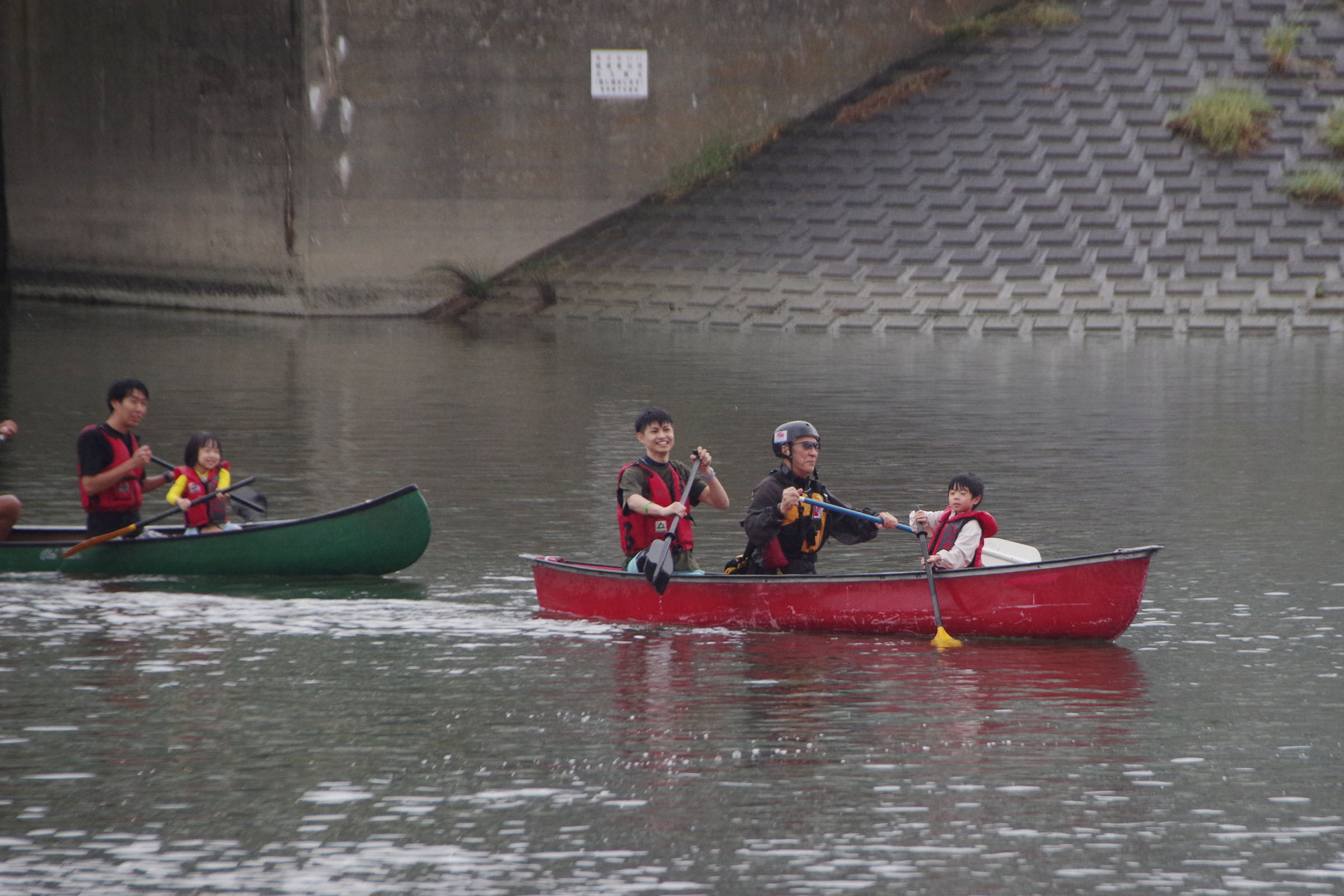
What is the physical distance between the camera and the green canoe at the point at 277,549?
12117mm

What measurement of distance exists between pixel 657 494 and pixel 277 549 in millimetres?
2783

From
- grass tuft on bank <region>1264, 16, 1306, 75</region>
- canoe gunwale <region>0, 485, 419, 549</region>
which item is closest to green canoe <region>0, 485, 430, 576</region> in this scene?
canoe gunwale <region>0, 485, 419, 549</region>

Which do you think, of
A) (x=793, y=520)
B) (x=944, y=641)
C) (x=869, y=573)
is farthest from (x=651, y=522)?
(x=944, y=641)

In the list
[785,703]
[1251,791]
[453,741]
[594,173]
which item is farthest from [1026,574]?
[594,173]

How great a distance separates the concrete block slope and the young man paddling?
56.9 feet

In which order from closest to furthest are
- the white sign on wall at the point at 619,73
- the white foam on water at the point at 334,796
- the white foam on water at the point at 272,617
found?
1. the white foam on water at the point at 334,796
2. the white foam on water at the point at 272,617
3. the white sign on wall at the point at 619,73

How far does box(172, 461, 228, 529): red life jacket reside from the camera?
42.3ft

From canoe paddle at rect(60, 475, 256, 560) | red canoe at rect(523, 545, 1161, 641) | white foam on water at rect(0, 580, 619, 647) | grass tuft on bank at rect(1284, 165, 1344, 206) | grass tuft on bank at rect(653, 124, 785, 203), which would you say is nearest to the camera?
red canoe at rect(523, 545, 1161, 641)

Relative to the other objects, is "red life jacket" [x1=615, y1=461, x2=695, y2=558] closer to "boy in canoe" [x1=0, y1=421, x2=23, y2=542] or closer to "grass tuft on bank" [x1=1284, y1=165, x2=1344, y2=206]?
"boy in canoe" [x1=0, y1=421, x2=23, y2=542]

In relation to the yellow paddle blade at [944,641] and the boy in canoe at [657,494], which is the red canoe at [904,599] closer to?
the yellow paddle blade at [944,641]

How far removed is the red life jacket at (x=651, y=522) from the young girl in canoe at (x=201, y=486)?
3.10m

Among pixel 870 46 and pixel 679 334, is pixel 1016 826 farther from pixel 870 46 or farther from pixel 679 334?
pixel 870 46

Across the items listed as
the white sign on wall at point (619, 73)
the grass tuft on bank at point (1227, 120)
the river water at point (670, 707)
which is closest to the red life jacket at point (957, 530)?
the river water at point (670, 707)

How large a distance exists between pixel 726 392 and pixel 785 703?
41.7ft
